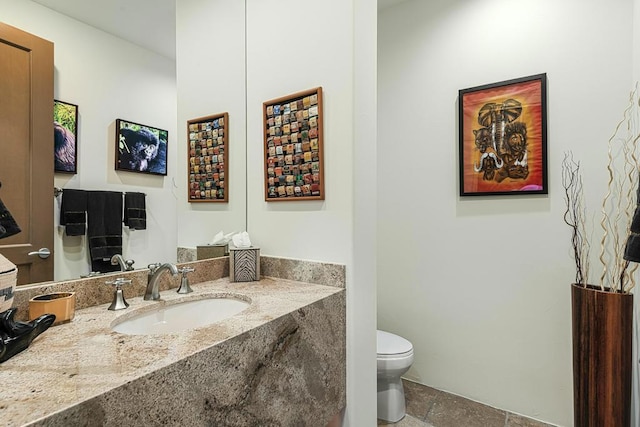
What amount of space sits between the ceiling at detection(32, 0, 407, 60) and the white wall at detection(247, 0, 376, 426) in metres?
0.41

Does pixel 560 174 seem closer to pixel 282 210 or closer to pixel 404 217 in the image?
pixel 404 217

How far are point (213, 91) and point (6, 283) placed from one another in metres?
1.19

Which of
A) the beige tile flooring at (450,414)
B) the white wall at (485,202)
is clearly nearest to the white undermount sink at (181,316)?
the beige tile flooring at (450,414)

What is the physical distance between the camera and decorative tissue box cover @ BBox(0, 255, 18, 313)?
2.43 ft

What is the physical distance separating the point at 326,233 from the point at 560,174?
1408mm

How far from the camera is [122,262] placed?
4.02 ft

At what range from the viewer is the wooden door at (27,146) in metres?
0.93

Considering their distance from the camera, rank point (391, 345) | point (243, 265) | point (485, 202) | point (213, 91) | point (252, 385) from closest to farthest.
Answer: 1. point (252, 385)
2. point (243, 265)
3. point (213, 91)
4. point (391, 345)
5. point (485, 202)

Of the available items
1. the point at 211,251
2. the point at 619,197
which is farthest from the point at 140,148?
the point at 619,197

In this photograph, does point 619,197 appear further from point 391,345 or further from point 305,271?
point 305,271

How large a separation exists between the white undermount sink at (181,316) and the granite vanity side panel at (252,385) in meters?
0.29

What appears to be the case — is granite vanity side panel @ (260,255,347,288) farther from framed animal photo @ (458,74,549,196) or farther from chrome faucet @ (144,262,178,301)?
framed animal photo @ (458,74,549,196)

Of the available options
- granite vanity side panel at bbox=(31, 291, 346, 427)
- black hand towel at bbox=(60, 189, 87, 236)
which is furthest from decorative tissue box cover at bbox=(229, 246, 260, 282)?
black hand towel at bbox=(60, 189, 87, 236)

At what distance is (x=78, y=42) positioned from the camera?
1094 millimetres
